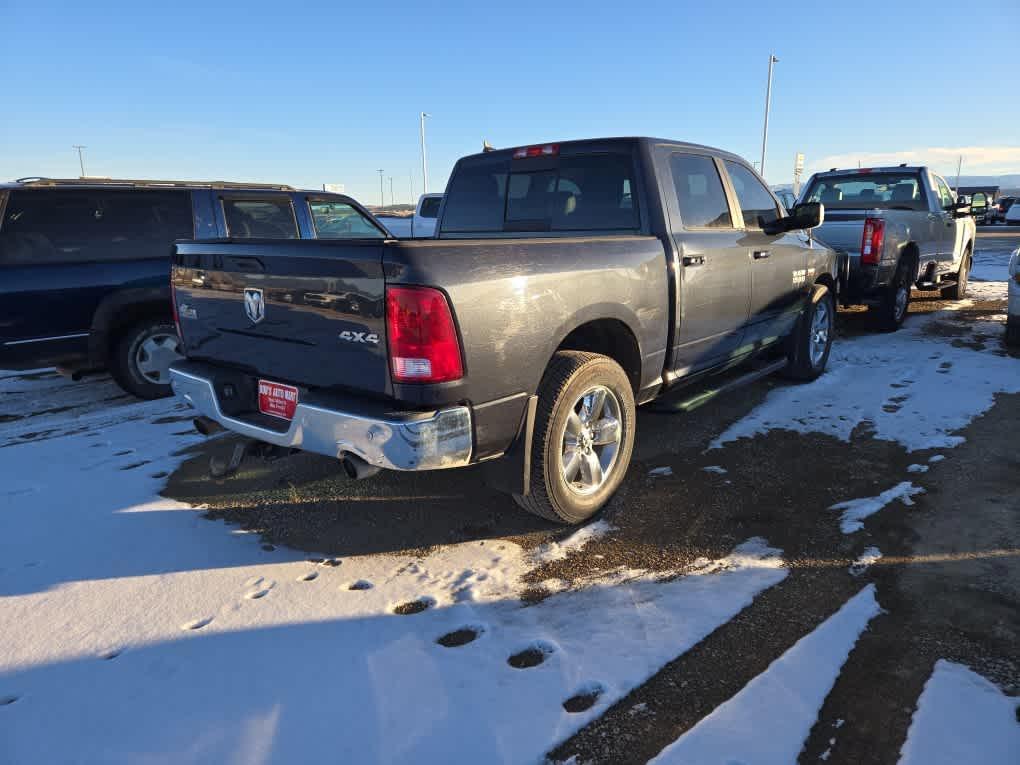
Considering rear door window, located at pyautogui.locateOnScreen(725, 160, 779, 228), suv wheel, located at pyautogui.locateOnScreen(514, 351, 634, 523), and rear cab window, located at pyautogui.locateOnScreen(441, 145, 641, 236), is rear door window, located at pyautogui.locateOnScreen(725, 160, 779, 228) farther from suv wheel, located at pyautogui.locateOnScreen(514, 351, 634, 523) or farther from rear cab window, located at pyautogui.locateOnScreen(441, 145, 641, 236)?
suv wheel, located at pyautogui.locateOnScreen(514, 351, 634, 523)

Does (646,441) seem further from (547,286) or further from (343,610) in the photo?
(343,610)

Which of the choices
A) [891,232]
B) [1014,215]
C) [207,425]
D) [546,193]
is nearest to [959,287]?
[891,232]

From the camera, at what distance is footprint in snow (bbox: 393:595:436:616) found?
2631 millimetres

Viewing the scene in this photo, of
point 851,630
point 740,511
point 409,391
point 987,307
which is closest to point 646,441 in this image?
point 740,511

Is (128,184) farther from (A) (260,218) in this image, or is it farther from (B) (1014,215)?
(B) (1014,215)

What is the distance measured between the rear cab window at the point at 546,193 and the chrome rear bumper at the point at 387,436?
1.85m

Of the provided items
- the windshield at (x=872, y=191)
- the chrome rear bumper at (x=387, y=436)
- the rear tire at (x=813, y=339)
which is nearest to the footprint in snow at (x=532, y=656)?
the chrome rear bumper at (x=387, y=436)

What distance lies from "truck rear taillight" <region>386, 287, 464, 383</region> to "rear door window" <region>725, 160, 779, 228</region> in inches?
120

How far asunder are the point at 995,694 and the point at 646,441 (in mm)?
2660

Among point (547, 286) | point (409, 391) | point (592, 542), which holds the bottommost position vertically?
point (592, 542)

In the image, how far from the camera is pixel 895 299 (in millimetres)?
8078

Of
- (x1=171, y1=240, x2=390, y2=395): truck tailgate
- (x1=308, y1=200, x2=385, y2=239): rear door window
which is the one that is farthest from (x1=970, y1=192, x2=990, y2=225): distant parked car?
(x1=171, y1=240, x2=390, y2=395): truck tailgate

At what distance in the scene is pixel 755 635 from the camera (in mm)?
2451

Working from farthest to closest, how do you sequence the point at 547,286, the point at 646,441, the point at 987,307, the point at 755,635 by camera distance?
the point at 987,307
the point at 646,441
the point at 547,286
the point at 755,635
